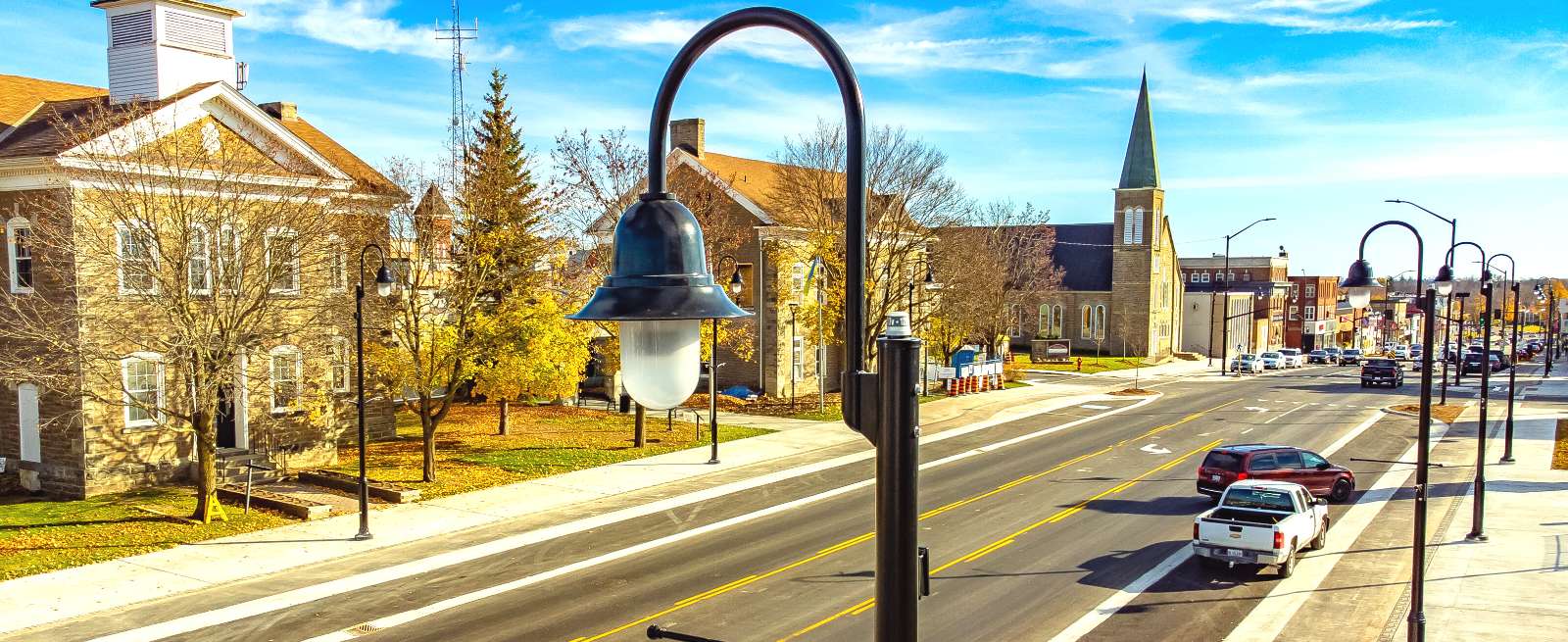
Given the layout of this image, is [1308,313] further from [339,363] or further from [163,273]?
[163,273]

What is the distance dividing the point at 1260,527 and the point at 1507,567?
4931mm

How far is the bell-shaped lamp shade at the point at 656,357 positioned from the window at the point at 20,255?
1042 inches

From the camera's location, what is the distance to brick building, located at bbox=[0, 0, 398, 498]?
21766 mm

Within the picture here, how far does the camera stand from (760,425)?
38406mm

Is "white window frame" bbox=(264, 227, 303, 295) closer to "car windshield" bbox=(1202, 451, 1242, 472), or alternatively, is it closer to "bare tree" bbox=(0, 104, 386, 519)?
"bare tree" bbox=(0, 104, 386, 519)

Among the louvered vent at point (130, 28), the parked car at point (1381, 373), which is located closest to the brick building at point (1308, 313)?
the parked car at point (1381, 373)

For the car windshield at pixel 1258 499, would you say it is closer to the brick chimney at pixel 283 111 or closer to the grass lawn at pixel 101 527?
the grass lawn at pixel 101 527

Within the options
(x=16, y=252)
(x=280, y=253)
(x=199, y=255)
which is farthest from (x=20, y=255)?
(x=280, y=253)

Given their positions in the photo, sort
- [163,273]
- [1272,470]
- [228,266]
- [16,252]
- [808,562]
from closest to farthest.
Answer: [808,562] → [163,273] → [228,266] → [1272,470] → [16,252]

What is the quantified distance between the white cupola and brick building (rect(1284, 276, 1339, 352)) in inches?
3957

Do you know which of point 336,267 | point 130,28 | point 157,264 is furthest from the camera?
point 130,28

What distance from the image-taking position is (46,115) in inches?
1034

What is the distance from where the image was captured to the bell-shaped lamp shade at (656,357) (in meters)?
4.06

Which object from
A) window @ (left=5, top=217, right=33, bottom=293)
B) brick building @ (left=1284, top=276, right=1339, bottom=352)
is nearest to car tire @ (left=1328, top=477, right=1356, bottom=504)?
window @ (left=5, top=217, right=33, bottom=293)
